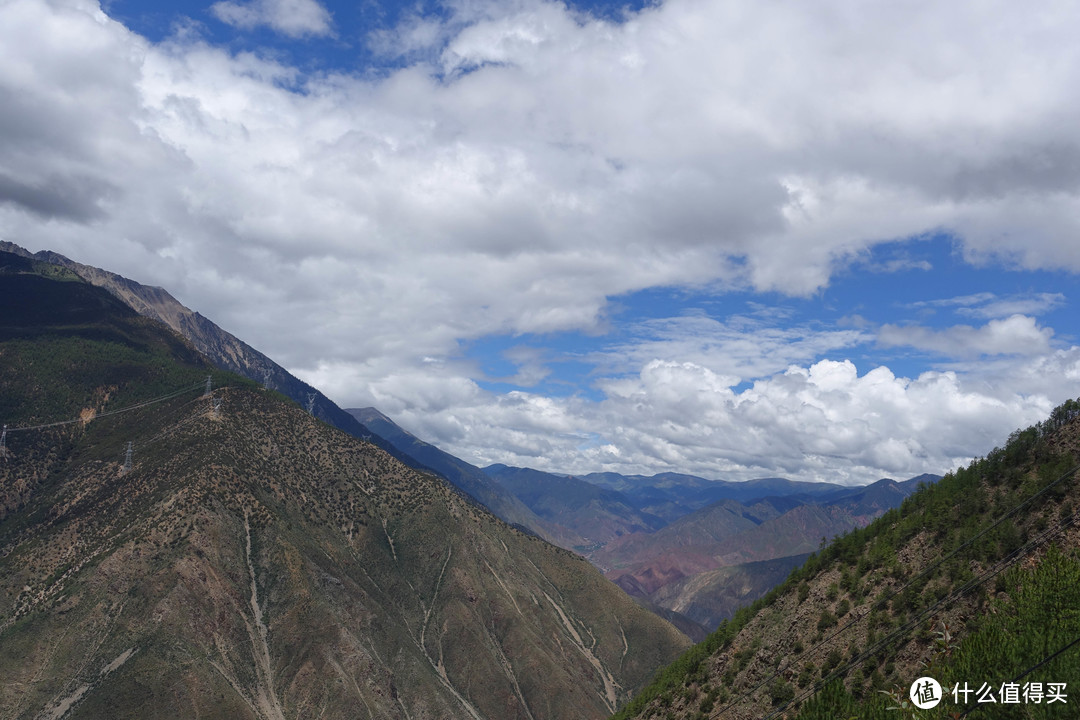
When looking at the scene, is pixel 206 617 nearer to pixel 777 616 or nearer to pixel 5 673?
pixel 5 673

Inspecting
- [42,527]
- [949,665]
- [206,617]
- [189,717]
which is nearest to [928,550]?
[949,665]

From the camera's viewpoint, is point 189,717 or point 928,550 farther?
point 189,717

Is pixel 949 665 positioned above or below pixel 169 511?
above

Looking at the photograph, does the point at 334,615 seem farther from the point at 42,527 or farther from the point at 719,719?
the point at 719,719

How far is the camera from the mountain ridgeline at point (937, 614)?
145 ft

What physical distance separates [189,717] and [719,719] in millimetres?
125878

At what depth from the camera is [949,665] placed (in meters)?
46.7

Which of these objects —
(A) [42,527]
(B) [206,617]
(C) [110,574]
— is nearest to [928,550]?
(B) [206,617]

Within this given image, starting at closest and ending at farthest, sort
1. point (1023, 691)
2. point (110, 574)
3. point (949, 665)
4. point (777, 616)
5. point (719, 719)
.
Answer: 1. point (1023, 691)
2. point (949, 665)
3. point (719, 719)
4. point (777, 616)
5. point (110, 574)

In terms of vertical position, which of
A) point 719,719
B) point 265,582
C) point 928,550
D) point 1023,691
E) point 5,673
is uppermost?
point 928,550

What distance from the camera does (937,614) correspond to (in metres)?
52.1

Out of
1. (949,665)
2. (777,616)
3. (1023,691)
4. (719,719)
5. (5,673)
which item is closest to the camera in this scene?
(1023,691)

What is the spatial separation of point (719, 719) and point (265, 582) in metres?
162

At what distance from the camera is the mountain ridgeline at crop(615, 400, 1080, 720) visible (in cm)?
4406
